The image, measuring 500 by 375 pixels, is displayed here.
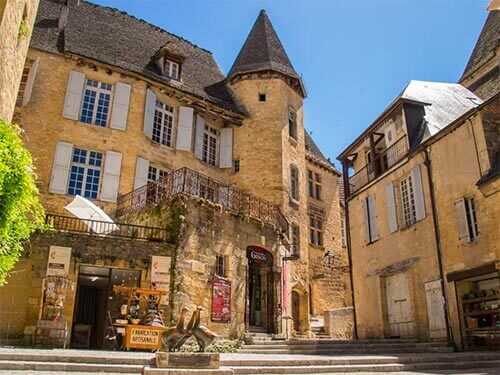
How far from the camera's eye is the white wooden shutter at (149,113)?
17.0 meters

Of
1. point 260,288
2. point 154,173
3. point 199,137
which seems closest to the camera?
point 260,288

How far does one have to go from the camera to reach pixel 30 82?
611 inches

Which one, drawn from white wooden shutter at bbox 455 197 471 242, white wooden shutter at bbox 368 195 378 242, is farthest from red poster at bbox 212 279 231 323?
white wooden shutter at bbox 455 197 471 242

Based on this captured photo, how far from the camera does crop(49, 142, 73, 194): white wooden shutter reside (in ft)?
48.5

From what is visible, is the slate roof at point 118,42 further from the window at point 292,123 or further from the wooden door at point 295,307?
the wooden door at point 295,307

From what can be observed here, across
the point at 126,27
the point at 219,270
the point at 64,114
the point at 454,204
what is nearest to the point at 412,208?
the point at 454,204

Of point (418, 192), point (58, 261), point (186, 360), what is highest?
point (418, 192)

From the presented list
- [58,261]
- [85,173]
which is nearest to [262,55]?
[85,173]

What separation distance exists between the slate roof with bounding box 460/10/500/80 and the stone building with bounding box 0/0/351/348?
7764 millimetres

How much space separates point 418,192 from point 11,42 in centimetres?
1053

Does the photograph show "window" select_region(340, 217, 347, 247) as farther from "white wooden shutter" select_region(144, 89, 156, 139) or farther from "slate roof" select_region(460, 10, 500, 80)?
"white wooden shutter" select_region(144, 89, 156, 139)

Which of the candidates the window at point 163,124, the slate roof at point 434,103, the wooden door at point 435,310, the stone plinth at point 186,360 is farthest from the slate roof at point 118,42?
the stone plinth at point 186,360

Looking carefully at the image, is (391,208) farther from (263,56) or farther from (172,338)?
(263,56)

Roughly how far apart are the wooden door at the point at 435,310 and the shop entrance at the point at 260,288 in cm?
449
